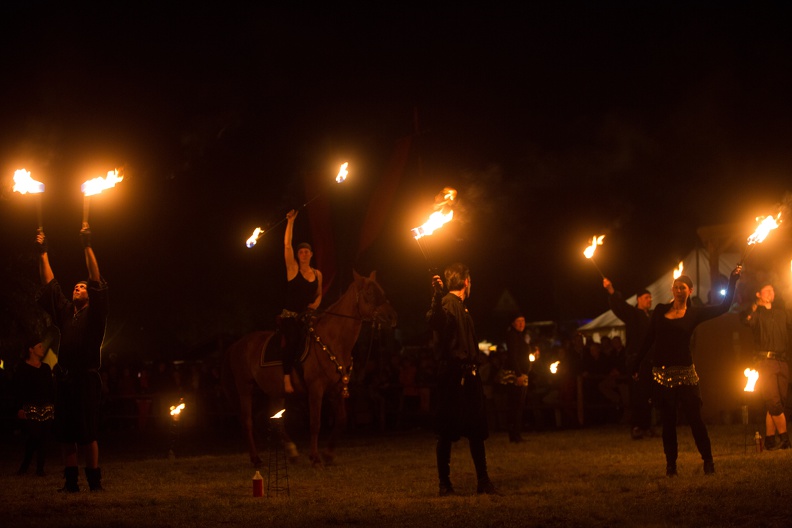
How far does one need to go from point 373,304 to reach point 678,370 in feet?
14.7

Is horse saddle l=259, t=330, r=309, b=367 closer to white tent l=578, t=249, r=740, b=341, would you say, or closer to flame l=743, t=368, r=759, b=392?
flame l=743, t=368, r=759, b=392

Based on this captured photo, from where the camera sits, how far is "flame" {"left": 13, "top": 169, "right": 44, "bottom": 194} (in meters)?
10.1

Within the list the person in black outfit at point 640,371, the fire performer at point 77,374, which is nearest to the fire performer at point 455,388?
the fire performer at point 77,374

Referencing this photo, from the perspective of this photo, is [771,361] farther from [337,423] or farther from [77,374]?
[77,374]

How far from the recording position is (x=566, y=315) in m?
67.2

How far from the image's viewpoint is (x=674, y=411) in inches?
386

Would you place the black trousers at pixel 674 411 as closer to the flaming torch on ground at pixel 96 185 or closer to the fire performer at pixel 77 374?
the fire performer at pixel 77 374

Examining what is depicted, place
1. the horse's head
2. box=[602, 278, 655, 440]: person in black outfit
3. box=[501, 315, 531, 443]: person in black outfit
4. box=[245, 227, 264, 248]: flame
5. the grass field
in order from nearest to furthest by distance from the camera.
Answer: the grass field
box=[245, 227, 264, 248]: flame
the horse's head
box=[602, 278, 655, 440]: person in black outfit
box=[501, 315, 531, 443]: person in black outfit

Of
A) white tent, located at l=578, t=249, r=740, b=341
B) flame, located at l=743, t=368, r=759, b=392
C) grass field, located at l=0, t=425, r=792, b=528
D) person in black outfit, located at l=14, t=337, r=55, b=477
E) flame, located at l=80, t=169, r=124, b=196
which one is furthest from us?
white tent, located at l=578, t=249, r=740, b=341

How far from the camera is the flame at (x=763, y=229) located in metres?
10.2

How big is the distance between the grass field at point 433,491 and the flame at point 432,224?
272 centimetres

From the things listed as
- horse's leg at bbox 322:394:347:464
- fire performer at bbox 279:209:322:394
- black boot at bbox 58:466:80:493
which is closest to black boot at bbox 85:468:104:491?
black boot at bbox 58:466:80:493

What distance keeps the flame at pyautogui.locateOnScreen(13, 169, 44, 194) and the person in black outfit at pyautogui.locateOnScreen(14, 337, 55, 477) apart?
10.2 ft

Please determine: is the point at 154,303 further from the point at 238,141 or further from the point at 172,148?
the point at 172,148
